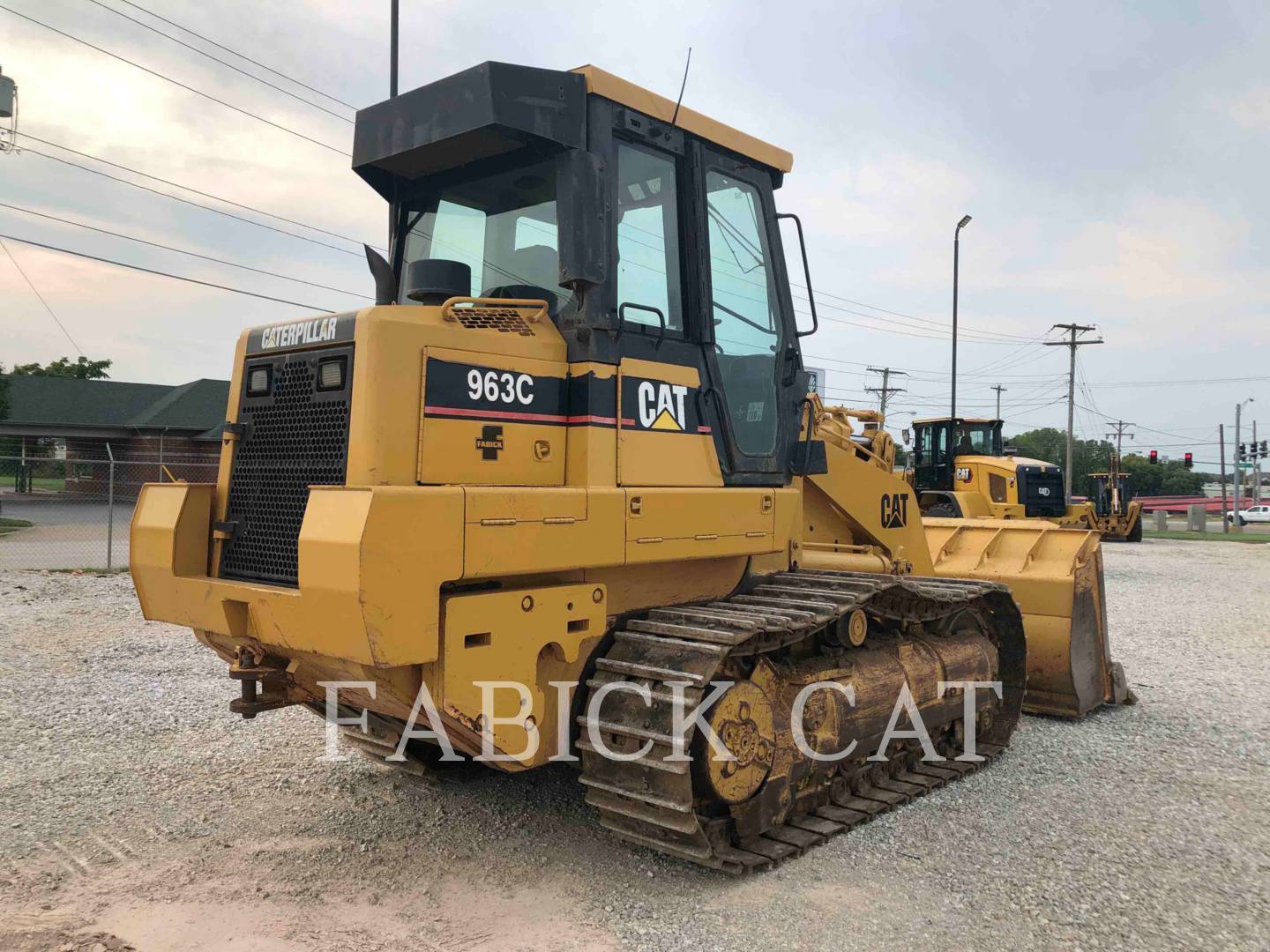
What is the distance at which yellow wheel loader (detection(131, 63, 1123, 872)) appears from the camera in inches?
149

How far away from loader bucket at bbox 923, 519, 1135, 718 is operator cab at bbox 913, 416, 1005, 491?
15123 mm

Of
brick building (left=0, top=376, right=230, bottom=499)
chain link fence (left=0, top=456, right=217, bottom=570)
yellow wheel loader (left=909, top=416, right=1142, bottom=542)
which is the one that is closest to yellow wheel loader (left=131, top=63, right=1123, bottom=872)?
chain link fence (left=0, top=456, right=217, bottom=570)

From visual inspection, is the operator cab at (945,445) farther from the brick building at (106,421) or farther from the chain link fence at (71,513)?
the brick building at (106,421)

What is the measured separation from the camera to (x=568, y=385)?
4.34 meters

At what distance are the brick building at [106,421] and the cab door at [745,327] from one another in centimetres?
3047

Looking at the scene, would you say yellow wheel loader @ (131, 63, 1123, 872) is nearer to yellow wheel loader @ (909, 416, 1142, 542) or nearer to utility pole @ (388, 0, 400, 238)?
utility pole @ (388, 0, 400, 238)

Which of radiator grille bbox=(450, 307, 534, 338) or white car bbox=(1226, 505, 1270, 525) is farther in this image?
white car bbox=(1226, 505, 1270, 525)

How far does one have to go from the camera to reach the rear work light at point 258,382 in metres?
4.43

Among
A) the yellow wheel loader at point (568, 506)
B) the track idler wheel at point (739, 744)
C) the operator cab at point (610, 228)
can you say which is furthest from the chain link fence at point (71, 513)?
the track idler wheel at point (739, 744)

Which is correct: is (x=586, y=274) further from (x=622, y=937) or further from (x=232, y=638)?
(x=622, y=937)

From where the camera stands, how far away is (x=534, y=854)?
4.50 m

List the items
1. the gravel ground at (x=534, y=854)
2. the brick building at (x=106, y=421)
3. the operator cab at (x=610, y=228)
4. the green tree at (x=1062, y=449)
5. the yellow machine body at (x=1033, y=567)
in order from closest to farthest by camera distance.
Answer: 1. the gravel ground at (x=534, y=854)
2. the operator cab at (x=610, y=228)
3. the yellow machine body at (x=1033, y=567)
4. the brick building at (x=106, y=421)
5. the green tree at (x=1062, y=449)

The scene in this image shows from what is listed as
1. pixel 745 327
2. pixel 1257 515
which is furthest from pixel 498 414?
pixel 1257 515

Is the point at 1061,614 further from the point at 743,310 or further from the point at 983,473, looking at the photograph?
the point at 983,473
